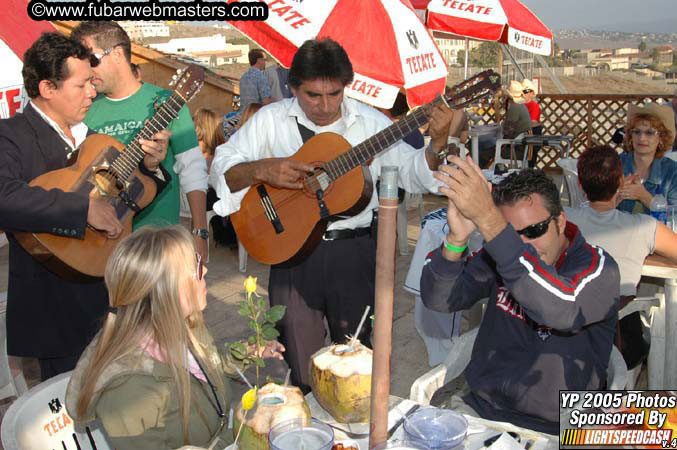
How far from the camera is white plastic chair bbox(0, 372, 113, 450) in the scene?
171 centimetres

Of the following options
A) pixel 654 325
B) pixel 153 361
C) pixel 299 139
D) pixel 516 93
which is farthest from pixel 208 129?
pixel 516 93

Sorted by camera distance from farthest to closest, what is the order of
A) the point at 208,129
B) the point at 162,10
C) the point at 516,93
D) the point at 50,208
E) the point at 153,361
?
1. the point at 516,93
2. the point at 208,129
3. the point at 162,10
4. the point at 50,208
5. the point at 153,361

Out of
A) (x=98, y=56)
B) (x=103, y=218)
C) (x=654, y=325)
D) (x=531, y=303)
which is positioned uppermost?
(x=98, y=56)

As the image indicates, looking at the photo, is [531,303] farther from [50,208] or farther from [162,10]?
[162,10]

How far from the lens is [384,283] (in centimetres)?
115

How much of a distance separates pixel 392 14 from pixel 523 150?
6009 mm

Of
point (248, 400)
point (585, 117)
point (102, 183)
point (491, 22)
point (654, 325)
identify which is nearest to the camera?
point (248, 400)

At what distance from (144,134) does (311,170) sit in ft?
2.43

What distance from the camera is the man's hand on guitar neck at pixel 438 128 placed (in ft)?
8.72

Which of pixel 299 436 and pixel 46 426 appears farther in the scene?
pixel 46 426

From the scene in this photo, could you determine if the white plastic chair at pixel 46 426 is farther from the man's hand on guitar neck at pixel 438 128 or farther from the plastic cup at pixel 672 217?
the plastic cup at pixel 672 217

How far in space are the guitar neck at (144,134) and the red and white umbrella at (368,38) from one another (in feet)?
4.08

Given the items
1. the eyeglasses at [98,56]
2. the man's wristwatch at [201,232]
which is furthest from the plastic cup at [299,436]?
the eyeglasses at [98,56]

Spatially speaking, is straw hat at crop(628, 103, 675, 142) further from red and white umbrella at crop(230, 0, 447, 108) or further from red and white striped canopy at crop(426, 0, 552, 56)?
red and white striped canopy at crop(426, 0, 552, 56)
